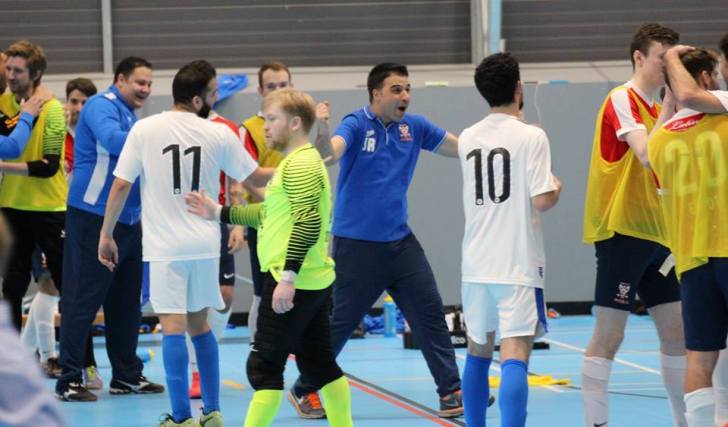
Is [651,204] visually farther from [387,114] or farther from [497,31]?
[497,31]

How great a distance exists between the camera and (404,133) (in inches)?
275

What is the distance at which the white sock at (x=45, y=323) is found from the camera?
28.9 ft

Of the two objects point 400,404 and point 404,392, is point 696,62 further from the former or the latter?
point 404,392

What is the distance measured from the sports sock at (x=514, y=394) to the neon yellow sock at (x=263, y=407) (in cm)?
94

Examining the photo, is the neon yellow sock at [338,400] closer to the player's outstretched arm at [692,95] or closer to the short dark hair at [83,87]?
the player's outstretched arm at [692,95]

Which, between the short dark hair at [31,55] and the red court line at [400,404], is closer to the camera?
the red court line at [400,404]

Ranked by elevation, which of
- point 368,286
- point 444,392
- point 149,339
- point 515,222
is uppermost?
point 515,222

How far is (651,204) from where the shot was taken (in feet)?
17.3

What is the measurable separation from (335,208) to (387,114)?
615mm

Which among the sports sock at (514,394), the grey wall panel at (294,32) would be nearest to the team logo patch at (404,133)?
the sports sock at (514,394)

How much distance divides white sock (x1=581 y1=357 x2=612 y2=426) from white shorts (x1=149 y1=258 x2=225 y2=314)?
6.43ft

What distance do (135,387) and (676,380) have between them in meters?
3.89

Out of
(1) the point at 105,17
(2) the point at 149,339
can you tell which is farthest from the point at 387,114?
(1) the point at 105,17

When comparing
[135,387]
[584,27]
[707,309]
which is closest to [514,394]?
[707,309]
